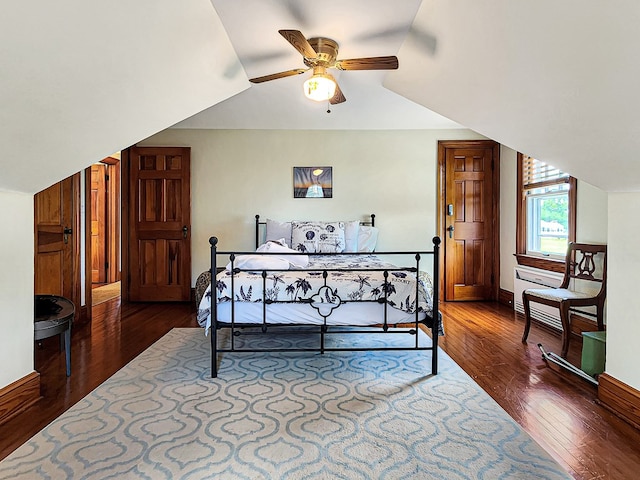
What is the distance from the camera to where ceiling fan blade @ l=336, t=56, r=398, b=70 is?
236cm

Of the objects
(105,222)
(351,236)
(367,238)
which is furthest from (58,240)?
A: (105,222)

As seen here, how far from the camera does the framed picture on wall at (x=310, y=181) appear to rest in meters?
4.99

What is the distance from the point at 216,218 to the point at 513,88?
12.5 ft

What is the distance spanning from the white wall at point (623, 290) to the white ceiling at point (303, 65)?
1612 millimetres

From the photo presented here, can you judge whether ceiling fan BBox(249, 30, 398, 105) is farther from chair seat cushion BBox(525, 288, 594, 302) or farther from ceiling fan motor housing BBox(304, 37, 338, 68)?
chair seat cushion BBox(525, 288, 594, 302)

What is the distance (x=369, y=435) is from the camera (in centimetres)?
187

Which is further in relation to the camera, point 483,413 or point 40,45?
point 483,413

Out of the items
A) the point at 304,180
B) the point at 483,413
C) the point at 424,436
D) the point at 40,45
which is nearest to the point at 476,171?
the point at 304,180

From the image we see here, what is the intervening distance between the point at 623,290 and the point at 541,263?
6.57 ft

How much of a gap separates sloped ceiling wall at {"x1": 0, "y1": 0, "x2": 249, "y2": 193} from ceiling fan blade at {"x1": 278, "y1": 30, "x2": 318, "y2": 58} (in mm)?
476

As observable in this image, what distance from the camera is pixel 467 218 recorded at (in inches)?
199

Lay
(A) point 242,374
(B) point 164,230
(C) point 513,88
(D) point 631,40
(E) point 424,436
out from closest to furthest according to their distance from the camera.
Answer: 1. (D) point 631,40
2. (E) point 424,436
3. (C) point 513,88
4. (A) point 242,374
5. (B) point 164,230

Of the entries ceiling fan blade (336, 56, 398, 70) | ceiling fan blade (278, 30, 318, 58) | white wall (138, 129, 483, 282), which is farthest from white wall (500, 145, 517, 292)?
ceiling fan blade (278, 30, 318, 58)

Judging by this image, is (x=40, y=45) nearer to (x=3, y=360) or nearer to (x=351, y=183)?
(x=3, y=360)
